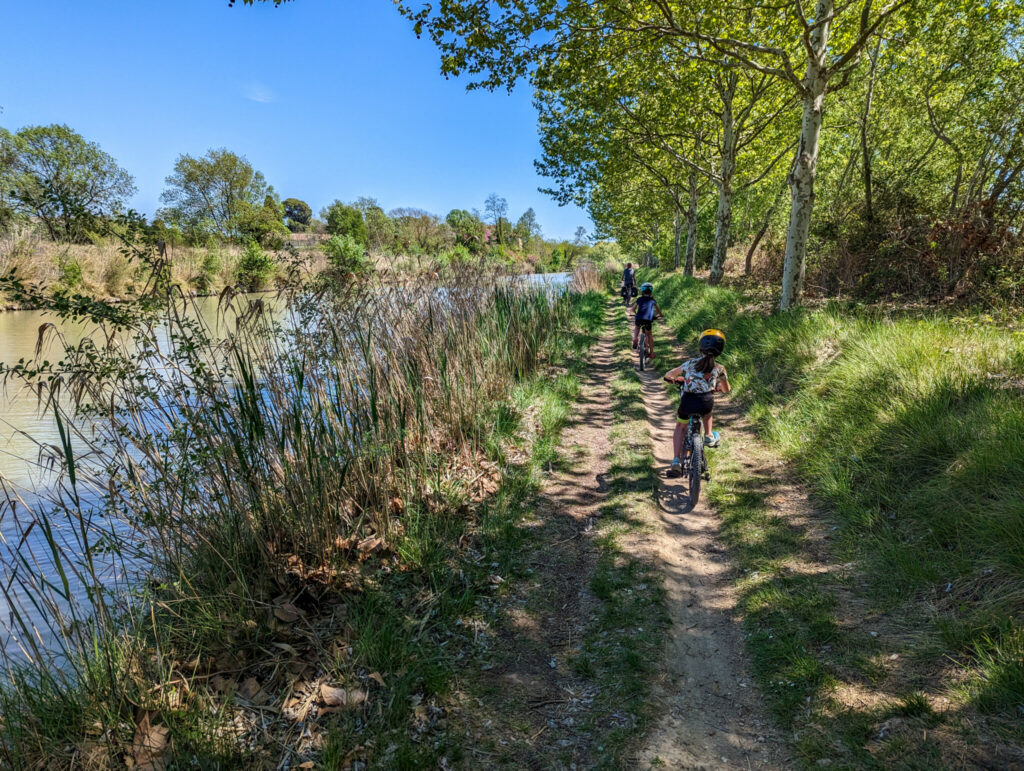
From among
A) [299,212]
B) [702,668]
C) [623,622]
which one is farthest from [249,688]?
[299,212]

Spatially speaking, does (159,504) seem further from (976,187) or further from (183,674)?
(976,187)

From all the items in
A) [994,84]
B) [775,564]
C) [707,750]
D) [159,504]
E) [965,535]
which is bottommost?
[707,750]

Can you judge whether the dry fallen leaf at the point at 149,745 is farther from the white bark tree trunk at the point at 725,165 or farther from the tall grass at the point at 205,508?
the white bark tree trunk at the point at 725,165

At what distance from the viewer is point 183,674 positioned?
257 centimetres

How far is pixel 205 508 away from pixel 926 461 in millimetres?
5420

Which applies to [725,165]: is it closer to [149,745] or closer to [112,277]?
[149,745]

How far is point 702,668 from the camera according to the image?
9.29 feet

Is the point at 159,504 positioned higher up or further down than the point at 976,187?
further down

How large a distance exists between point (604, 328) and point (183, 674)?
14.0m

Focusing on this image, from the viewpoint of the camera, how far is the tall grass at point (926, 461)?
255 cm

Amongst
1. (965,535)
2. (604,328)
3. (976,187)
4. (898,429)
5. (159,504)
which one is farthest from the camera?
(604,328)

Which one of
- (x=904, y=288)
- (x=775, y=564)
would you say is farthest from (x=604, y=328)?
(x=775, y=564)

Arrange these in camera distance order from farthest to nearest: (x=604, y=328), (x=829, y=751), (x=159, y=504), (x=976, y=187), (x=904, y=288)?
(x=604, y=328) < (x=976, y=187) < (x=904, y=288) < (x=159, y=504) < (x=829, y=751)

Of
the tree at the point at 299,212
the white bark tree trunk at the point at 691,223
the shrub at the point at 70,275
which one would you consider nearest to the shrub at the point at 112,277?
the shrub at the point at 70,275
